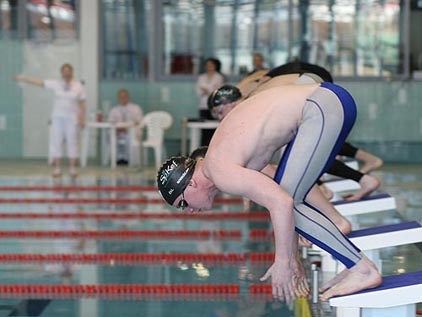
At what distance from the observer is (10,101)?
16.6 metres

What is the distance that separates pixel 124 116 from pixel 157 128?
1.66 ft

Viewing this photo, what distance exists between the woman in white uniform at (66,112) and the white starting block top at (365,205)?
23.1ft

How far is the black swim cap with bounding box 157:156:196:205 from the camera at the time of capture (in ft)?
15.4

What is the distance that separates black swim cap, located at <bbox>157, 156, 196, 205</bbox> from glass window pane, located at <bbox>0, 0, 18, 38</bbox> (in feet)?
39.9

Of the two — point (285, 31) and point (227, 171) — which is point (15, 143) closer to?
point (285, 31)

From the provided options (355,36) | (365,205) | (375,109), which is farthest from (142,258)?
(355,36)

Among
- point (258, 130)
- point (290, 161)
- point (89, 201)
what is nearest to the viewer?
point (258, 130)

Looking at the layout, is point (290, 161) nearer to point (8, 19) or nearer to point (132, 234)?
point (132, 234)

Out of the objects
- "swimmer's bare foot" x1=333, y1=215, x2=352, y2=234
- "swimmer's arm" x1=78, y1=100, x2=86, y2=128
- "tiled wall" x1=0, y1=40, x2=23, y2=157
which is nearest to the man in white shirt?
"swimmer's arm" x1=78, y1=100, x2=86, y2=128

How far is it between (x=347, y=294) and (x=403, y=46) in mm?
12163

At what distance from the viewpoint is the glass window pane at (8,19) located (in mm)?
A: 16469

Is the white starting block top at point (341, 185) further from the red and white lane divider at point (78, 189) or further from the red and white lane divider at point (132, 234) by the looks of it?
the red and white lane divider at point (78, 189)

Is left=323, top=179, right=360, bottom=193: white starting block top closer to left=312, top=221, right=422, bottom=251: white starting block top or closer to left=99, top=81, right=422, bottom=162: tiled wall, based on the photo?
left=312, top=221, right=422, bottom=251: white starting block top

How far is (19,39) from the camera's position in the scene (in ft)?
54.1
